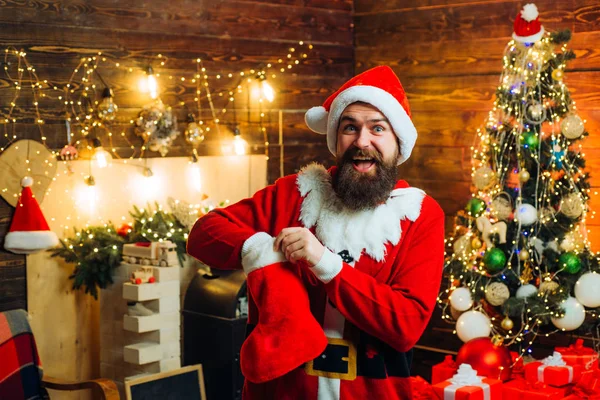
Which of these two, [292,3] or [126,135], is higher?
[292,3]

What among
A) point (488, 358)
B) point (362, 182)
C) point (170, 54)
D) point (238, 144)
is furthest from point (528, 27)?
point (362, 182)

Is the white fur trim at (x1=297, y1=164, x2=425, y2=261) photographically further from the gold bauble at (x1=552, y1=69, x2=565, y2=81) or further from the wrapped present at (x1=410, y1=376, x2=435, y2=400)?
the gold bauble at (x1=552, y1=69, x2=565, y2=81)

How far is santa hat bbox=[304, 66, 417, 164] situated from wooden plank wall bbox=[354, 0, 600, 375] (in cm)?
275

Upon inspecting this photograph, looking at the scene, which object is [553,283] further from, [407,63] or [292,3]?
[292,3]

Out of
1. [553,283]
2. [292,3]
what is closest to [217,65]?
[292,3]

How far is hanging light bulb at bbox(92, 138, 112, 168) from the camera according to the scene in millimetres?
4383

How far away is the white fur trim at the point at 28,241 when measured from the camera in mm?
4090

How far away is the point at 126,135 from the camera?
463cm

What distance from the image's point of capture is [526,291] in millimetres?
4094

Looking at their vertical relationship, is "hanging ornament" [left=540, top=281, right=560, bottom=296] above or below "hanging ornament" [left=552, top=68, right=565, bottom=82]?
below

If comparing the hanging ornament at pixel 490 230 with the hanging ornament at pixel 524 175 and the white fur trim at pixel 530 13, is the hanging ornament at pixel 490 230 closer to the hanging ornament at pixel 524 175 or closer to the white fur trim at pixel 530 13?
the hanging ornament at pixel 524 175

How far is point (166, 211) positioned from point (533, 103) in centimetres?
196

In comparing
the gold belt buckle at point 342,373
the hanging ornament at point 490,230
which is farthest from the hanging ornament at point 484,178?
the gold belt buckle at point 342,373

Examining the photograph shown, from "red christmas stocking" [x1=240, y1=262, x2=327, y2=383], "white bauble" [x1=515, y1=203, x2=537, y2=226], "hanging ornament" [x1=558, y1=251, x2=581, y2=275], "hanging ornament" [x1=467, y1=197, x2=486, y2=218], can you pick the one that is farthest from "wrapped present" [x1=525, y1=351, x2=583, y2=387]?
"red christmas stocking" [x1=240, y1=262, x2=327, y2=383]
